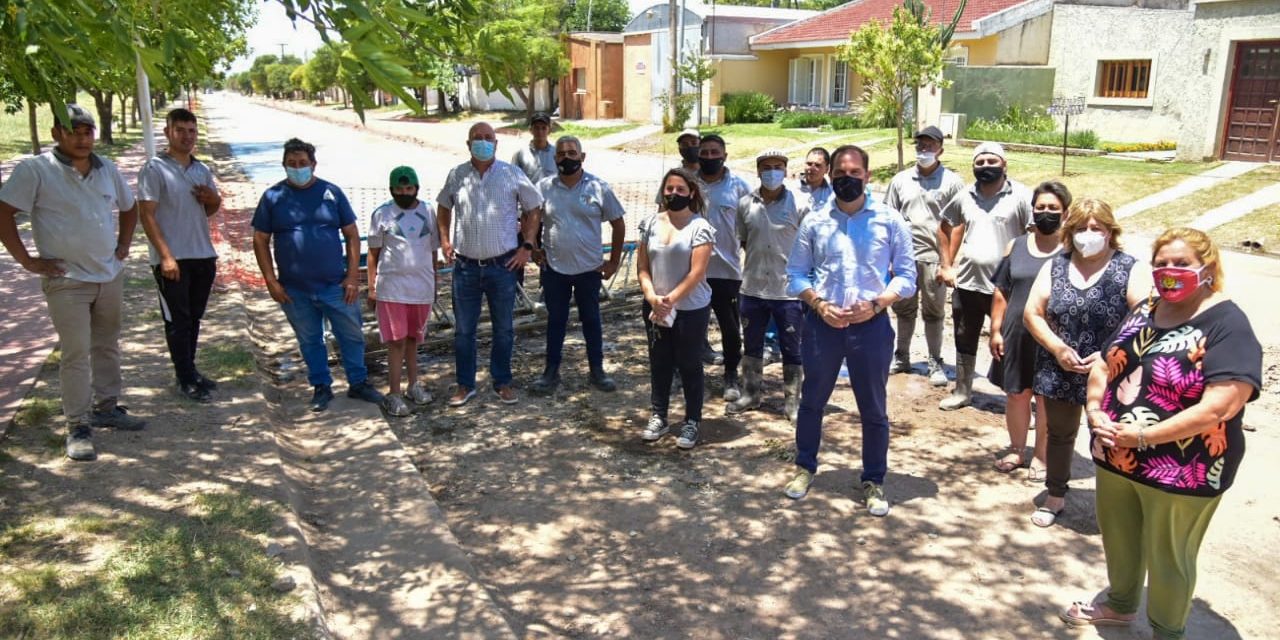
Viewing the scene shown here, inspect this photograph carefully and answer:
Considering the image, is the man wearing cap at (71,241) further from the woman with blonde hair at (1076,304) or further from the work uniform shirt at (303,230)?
the woman with blonde hair at (1076,304)

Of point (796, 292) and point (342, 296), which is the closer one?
point (796, 292)

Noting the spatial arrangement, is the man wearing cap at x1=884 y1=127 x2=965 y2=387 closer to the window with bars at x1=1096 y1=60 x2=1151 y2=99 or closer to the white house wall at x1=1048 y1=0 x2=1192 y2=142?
the white house wall at x1=1048 y1=0 x2=1192 y2=142

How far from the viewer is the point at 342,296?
20.2ft

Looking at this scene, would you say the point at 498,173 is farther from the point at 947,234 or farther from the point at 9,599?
the point at 9,599

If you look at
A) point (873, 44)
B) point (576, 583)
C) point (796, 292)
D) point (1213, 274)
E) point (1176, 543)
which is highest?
point (873, 44)

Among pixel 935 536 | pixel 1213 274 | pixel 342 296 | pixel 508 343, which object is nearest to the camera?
pixel 1213 274

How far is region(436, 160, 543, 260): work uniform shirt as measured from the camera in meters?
6.24

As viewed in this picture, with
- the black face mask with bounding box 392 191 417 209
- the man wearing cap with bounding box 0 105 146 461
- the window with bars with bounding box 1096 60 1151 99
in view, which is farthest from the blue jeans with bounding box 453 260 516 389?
the window with bars with bounding box 1096 60 1151 99

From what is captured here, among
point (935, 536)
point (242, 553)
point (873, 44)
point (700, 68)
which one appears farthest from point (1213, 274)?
point (700, 68)

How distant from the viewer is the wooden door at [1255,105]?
17.0 metres

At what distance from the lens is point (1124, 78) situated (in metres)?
21.5

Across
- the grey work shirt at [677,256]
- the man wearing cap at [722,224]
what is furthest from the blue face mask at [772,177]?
the grey work shirt at [677,256]

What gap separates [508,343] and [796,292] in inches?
100.0

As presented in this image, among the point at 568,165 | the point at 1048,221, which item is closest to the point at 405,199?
the point at 568,165
